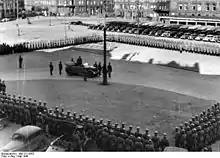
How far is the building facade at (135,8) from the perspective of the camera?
262 feet

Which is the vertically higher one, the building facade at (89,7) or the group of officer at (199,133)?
the building facade at (89,7)

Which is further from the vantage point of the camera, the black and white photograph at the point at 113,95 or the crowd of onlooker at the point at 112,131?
the black and white photograph at the point at 113,95

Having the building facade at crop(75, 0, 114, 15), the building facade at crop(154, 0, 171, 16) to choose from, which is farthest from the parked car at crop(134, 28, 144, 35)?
the building facade at crop(75, 0, 114, 15)

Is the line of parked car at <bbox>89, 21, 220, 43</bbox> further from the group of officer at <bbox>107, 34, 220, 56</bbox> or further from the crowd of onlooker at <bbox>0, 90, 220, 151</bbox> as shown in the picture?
the crowd of onlooker at <bbox>0, 90, 220, 151</bbox>

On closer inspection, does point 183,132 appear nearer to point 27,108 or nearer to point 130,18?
point 27,108

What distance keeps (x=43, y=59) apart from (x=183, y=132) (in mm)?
22556

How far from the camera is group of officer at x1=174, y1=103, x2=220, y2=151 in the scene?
508 inches

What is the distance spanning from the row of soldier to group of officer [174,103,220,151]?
31.1 inches

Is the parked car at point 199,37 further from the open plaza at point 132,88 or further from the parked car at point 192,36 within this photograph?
the open plaza at point 132,88

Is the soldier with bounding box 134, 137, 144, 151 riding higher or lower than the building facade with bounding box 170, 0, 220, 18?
lower

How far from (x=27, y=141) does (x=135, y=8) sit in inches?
2837

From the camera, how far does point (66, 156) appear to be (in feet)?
29.7

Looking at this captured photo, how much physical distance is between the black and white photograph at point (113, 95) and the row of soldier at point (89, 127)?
0.11 feet

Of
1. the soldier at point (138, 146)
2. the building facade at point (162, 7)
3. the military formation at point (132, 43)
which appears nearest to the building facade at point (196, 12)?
the building facade at point (162, 7)
